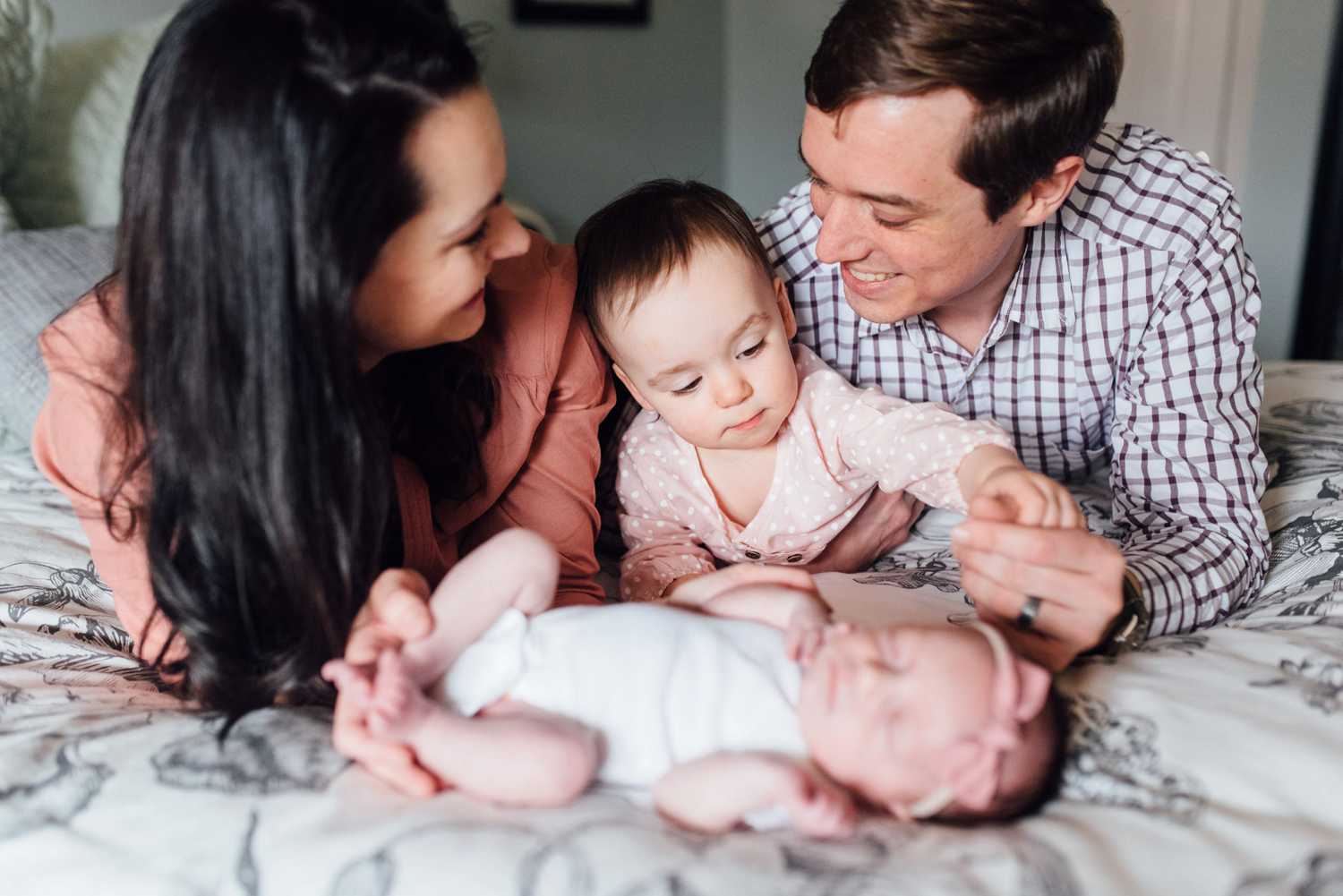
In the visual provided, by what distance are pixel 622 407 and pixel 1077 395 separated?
61 centimetres

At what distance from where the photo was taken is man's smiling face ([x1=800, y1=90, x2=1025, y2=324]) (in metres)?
1.15

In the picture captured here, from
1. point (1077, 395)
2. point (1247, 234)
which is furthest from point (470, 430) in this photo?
point (1247, 234)

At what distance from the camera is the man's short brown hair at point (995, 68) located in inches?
44.7

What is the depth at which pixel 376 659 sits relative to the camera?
83 cm

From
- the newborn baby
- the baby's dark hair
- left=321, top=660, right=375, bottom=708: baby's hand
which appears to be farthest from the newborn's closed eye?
the baby's dark hair

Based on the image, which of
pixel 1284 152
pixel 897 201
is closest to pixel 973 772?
pixel 897 201

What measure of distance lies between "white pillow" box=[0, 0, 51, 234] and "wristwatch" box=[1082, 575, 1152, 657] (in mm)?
1669

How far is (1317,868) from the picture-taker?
713mm

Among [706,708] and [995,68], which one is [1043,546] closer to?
[706,708]

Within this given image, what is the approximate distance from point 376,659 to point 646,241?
59cm

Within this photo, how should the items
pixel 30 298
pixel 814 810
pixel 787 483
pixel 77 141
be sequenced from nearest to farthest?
pixel 814 810
pixel 787 483
pixel 30 298
pixel 77 141

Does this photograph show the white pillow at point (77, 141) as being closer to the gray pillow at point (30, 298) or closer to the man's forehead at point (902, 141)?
the gray pillow at point (30, 298)

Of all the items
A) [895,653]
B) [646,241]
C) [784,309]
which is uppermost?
[646,241]

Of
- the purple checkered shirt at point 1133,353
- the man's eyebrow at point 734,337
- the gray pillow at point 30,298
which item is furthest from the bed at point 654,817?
the gray pillow at point 30,298
